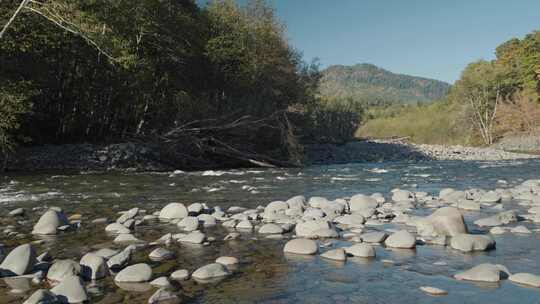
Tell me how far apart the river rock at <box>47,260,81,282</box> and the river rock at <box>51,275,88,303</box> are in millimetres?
415

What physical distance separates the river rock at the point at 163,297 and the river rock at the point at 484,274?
2.81 meters

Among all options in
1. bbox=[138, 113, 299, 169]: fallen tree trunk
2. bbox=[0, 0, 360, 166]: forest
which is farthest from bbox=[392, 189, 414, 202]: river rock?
bbox=[138, 113, 299, 169]: fallen tree trunk

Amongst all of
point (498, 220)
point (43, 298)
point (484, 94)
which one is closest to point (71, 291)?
point (43, 298)

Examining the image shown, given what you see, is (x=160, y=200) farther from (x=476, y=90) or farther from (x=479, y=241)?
(x=476, y=90)

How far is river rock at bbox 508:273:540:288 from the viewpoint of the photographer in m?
4.23

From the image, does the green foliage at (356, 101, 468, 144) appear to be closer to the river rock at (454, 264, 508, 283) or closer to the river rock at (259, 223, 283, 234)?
the river rock at (259, 223, 283, 234)

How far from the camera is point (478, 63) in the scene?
57344 millimetres

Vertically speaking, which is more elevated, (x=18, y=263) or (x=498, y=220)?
(x=498, y=220)

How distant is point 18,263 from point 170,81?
1989cm

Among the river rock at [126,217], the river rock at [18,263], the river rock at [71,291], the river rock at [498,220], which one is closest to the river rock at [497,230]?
the river rock at [498,220]

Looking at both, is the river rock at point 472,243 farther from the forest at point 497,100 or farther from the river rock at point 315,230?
the forest at point 497,100

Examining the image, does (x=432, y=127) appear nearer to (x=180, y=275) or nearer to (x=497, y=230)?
(x=497, y=230)

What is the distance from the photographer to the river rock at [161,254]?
533 cm

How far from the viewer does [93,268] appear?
15.1 ft
